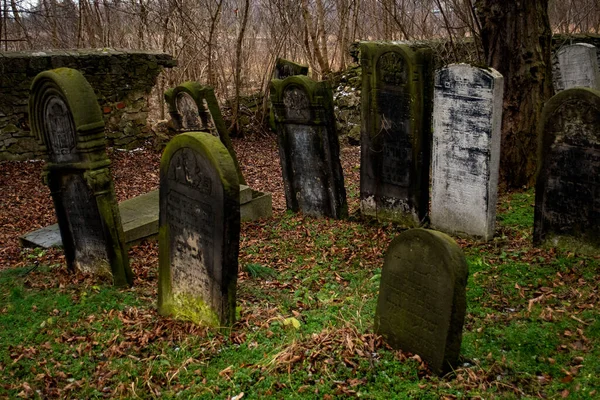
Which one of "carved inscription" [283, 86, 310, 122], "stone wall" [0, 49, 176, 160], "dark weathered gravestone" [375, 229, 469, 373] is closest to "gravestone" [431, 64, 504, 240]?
"carved inscription" [283, 86, 310, 122]

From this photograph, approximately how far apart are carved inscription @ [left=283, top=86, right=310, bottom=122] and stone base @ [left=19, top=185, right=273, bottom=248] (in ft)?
4.29

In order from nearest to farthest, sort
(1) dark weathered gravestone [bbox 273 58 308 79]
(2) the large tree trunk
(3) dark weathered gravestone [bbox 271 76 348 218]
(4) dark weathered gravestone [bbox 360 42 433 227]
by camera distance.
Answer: (4) dark weathered gravestone [bbox 360 42 433 227]
(3) dark weathered gravestone [bbox 271 76 348 218]
(2) the large tree trunk
(1) dark weathered gravestone [bbox 273 58 308 79]

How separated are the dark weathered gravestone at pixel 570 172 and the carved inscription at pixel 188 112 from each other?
5.43 m

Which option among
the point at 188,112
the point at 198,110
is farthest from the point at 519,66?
the point at 188,112

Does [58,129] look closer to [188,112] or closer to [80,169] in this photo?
[80,169]

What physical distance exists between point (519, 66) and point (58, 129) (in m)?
6.45

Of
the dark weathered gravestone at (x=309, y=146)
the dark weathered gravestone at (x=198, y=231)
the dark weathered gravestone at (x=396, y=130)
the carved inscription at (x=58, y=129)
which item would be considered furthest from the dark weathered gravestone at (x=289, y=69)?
the dark weathered gravestone at (x=198, y=231)

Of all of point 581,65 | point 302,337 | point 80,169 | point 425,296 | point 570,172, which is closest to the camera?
point 425,296

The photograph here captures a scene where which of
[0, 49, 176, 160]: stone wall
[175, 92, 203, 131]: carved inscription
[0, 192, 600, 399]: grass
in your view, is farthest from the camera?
[0, 49, 176, 160]: stone wall

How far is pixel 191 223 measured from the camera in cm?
505

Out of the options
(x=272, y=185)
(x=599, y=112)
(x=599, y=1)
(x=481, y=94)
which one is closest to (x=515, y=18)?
(x=481, y=94)

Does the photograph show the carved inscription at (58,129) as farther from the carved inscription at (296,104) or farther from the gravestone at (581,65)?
the gravestone at (581,65)

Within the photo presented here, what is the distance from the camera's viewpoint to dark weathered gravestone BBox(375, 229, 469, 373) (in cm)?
390

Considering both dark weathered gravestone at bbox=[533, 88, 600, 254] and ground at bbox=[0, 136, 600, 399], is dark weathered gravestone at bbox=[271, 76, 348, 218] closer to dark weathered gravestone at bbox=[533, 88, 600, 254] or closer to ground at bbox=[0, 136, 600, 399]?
ground at bbox=[0, 136, 600, 399]
